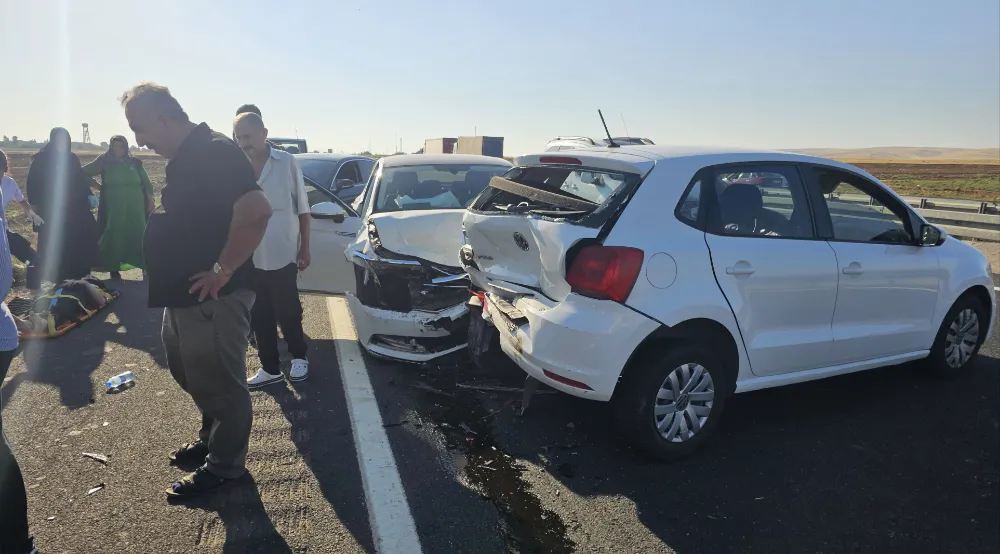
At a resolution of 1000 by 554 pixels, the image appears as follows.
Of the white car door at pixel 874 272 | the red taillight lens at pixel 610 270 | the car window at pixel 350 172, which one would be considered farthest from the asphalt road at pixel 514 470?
the car window at pixel 350 172

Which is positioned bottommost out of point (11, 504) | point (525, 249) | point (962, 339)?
point (11, 504)

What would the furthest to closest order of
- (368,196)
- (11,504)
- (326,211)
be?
(368,196) < (326,211) < (11,504)

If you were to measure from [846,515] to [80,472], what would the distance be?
388 centimetres

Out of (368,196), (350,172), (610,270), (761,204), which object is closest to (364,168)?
(350,172)

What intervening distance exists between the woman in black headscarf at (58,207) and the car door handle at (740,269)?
7.19m

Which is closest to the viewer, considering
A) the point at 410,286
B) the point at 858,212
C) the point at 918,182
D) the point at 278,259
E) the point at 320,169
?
the point at 858,212

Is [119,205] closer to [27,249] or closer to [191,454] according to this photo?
[27,249]

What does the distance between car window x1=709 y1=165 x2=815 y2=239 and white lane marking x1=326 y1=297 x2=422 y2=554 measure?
2.22 m

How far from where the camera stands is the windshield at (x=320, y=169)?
9.86m

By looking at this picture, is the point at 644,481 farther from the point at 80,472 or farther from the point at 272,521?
the point at 80,472

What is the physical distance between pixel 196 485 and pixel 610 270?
230 centimetres

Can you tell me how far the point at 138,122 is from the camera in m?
2.87

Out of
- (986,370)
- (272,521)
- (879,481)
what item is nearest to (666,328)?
(879,481)

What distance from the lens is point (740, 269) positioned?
3631 mm
